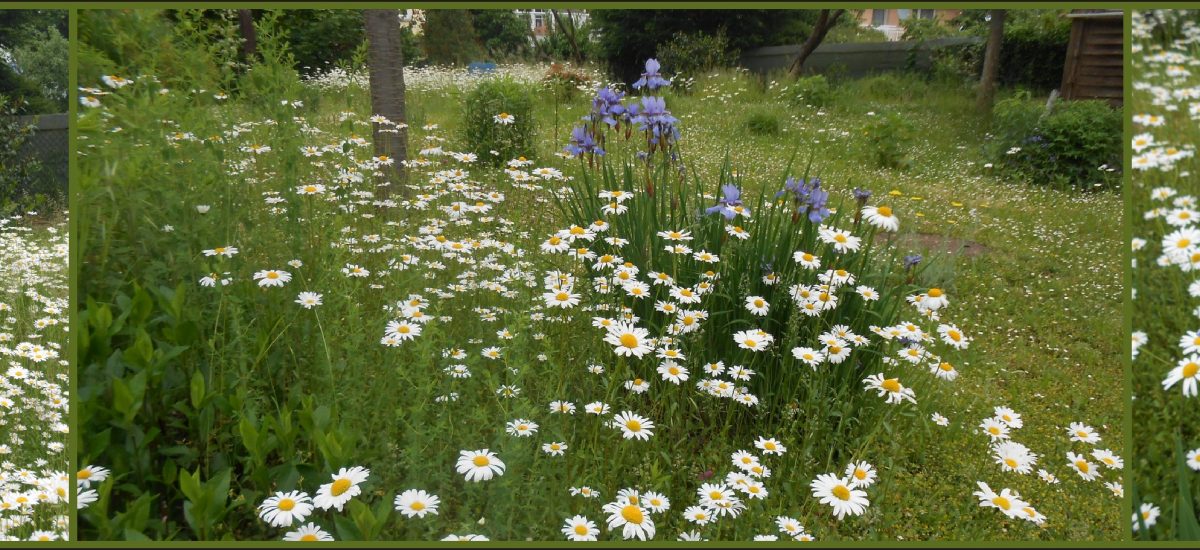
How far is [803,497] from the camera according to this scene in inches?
95.4

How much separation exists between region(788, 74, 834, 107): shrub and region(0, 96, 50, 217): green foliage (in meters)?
4.51

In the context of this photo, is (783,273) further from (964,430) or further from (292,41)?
(292,41)

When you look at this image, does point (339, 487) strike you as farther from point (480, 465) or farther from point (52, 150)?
point (52, 150)

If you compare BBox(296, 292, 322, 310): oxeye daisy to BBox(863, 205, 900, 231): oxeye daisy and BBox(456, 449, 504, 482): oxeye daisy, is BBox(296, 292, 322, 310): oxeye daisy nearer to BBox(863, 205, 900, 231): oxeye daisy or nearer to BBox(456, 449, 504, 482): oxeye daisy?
BBox(456, 449, 504, 482): oxeye daisy

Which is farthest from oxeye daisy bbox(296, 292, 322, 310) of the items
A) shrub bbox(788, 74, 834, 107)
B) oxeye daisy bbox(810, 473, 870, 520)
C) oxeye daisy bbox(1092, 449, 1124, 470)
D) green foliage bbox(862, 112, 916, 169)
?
green foliage bbox(862, 112, 916, 169)

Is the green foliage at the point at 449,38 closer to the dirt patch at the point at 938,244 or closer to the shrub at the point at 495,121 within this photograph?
the shrub at the point at 495,121

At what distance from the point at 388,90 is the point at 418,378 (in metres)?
2.07

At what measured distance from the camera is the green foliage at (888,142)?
669cm

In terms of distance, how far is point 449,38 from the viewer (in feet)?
10.7

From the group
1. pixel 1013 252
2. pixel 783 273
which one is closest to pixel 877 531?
pixel 783 273

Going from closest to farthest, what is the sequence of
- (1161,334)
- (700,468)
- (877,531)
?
1. (1161,334)
2. (877,531)
3. (700,468)

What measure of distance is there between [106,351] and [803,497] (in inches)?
92.4

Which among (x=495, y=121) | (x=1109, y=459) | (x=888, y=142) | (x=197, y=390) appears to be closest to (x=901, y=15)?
(x=888, y=142)

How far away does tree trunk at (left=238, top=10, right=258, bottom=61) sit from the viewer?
2.94 meters
